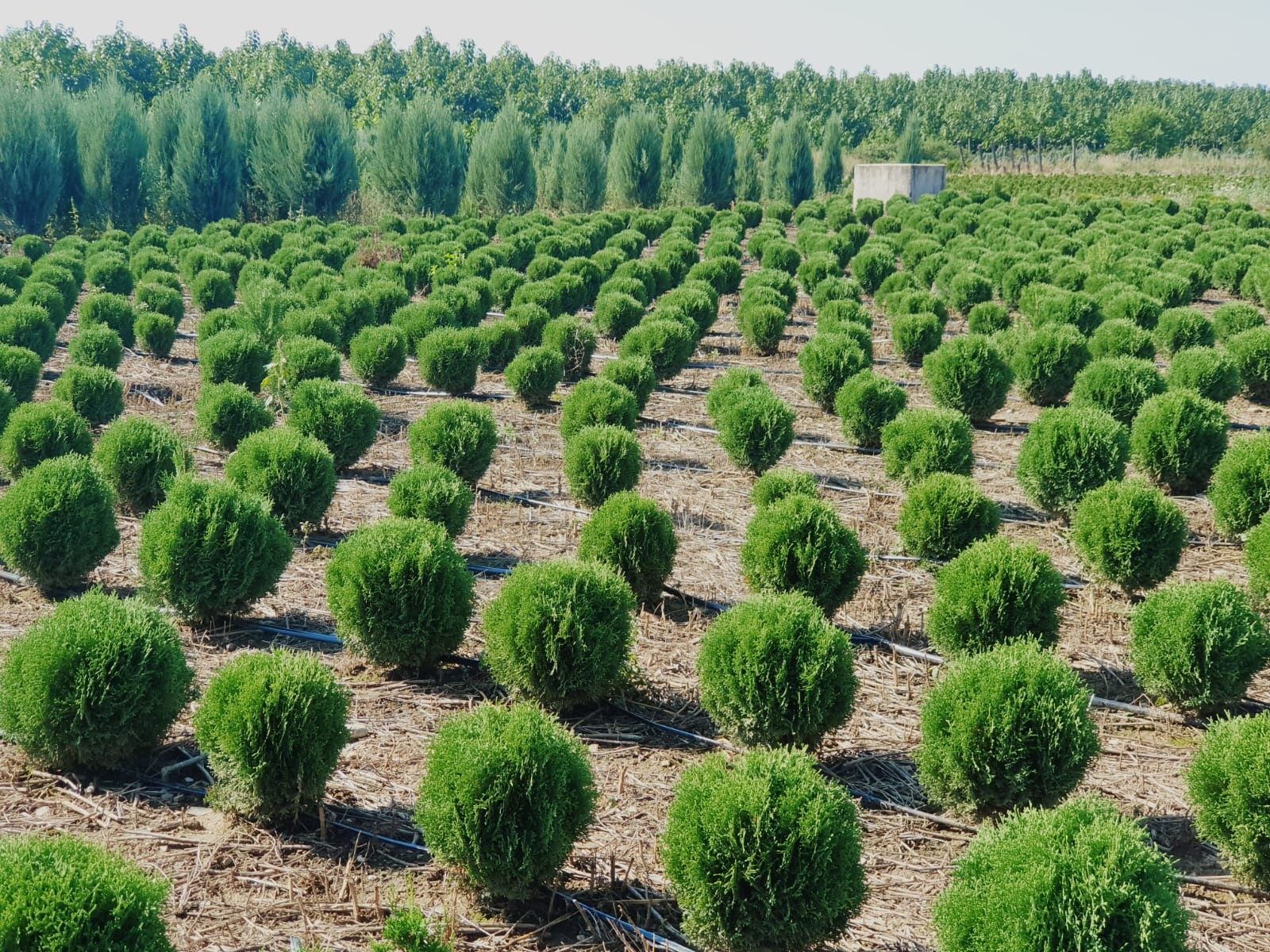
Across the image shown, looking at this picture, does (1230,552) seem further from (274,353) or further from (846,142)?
(846,142)

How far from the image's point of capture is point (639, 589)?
320 inches

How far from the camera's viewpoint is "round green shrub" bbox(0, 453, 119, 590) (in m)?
7.82

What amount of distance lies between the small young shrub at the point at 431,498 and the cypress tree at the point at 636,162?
47804mm

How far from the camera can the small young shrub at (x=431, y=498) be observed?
8.93 metres

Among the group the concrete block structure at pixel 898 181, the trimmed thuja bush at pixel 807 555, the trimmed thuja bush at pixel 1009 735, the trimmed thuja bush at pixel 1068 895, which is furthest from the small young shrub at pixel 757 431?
the concrete block structure at pixel 898 181

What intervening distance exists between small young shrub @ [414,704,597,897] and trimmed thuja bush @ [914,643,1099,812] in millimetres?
1796

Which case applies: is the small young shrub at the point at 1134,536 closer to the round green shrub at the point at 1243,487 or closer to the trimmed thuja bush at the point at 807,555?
the round green shrub at the point at 1243,487

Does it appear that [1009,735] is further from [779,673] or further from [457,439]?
[457,439]

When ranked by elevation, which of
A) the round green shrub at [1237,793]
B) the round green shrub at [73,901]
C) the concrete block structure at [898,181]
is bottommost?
the round green shrub at [1237,793]

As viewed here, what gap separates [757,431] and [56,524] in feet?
20.4

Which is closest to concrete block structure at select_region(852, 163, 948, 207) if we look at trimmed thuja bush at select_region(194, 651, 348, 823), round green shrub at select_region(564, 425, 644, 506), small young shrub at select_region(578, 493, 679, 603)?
round green shrub at select_region(564, 425, 644, 506)

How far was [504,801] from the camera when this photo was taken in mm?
4715

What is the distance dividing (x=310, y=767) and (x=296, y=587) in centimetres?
336

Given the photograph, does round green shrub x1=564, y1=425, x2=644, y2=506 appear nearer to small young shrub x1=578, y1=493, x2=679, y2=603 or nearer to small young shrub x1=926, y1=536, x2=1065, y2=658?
small young shrub x1=578, y1=493, x2=679, y2=603
